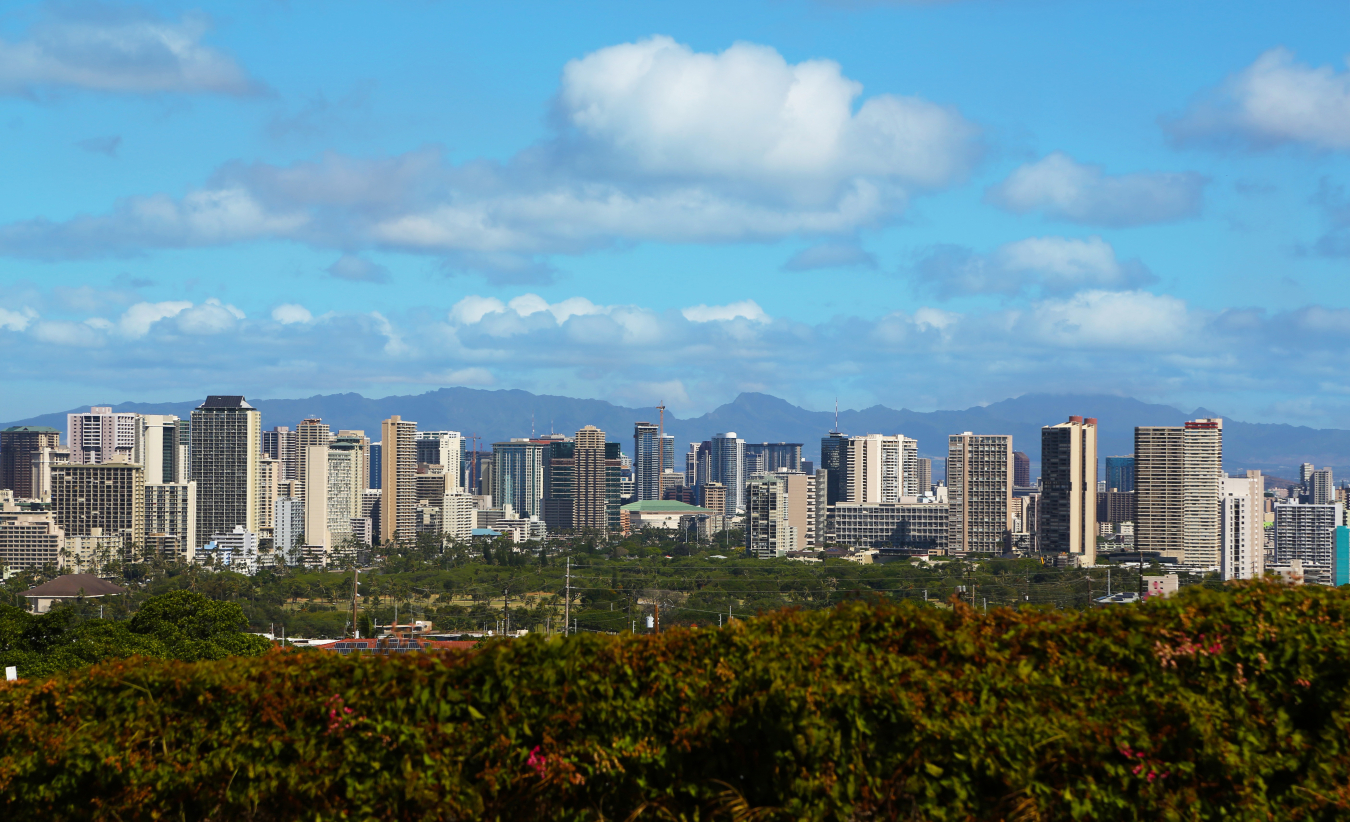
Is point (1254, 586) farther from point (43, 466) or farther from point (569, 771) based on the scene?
point (43, 466)

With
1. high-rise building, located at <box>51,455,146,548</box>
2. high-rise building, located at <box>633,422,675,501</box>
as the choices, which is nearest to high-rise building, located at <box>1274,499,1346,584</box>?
high-rise building, located at <box>51,455,146,548</box>

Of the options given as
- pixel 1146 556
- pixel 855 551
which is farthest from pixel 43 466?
pixel 1146 556

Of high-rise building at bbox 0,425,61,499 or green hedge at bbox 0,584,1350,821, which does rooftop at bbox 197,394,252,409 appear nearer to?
high-rise building at bbox 0,425,61,499

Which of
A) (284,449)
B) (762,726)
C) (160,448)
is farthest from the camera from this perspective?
(284,449)

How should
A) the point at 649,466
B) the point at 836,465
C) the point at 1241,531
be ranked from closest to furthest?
the point at 1241,531
the point at 836,465
the point at 649,466

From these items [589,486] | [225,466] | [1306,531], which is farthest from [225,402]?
[1306,531]

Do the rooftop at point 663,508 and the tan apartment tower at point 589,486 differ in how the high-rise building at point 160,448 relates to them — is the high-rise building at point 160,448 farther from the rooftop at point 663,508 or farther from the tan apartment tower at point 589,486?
the rooftop at point 663,508

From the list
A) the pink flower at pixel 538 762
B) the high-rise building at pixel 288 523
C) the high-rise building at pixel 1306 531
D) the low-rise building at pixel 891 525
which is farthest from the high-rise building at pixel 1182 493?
the pink flower at pixel 538 762

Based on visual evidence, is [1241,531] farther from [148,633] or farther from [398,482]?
[398,482]
